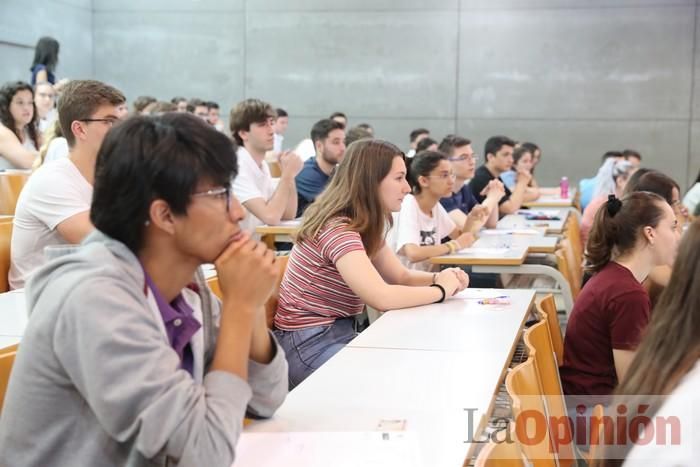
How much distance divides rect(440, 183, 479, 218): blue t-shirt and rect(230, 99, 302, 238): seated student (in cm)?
105

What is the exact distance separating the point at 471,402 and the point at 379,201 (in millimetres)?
1330

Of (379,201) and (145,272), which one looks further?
(379,201)

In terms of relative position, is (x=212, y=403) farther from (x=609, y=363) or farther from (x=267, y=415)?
(x=609, y=363)

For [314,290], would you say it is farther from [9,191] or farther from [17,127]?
[17,127]

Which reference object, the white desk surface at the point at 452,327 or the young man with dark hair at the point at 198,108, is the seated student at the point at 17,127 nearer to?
the young man with dark hair at the point at 198,108

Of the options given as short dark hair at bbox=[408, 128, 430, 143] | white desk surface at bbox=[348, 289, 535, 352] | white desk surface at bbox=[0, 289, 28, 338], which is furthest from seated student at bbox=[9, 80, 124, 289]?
short dark hair at bbox=[408, 128, 430, 143]

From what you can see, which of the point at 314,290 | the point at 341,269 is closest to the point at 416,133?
the point at 314,290

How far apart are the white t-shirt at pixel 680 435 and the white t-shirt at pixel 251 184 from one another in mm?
3867

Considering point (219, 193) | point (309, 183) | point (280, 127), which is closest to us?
point (219, 193)

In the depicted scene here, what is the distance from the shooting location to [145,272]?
1.40 meters

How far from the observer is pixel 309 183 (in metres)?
6.25

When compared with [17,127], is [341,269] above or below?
below

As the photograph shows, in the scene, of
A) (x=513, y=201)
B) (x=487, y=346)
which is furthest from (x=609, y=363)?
(x=513, y=201)

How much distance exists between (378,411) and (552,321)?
117cm
